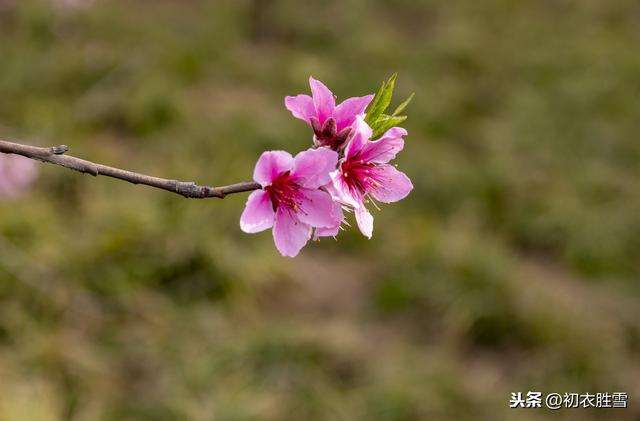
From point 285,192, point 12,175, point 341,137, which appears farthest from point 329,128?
point 12,175

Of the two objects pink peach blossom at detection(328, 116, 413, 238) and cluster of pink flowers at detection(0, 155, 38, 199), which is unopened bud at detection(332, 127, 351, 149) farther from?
cluster of pink flowers at detection(0, 155, 38, 199)

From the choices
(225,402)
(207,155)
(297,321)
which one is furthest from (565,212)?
(225,402)

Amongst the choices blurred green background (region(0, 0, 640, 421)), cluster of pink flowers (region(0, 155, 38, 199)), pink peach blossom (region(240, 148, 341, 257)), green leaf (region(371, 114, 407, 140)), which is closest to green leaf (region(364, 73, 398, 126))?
green leaf (region(371, 114, 407, 140))

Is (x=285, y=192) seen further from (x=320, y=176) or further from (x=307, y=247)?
(x=307, y=247)

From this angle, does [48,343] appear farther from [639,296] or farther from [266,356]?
[639,296]

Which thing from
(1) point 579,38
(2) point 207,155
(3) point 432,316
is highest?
(1) point 579,38

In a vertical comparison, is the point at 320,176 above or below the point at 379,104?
below

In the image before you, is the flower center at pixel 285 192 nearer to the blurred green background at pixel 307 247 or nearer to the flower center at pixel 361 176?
the flower center at pixel 361 176
